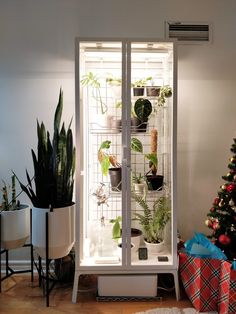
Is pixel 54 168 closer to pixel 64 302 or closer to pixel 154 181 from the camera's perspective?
pixel 154 181

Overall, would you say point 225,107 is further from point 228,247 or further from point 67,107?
point 67,107

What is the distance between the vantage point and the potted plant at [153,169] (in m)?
2.27

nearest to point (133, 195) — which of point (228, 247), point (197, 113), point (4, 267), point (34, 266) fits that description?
point (228, 247)

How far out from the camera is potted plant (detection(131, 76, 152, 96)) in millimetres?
2225

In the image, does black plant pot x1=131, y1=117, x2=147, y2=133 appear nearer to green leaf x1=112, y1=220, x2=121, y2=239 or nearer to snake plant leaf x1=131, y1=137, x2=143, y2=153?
snake plant leaf x1=131, y1=137, x2=143, y2=153

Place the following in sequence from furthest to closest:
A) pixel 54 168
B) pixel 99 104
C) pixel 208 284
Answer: pixel 99 104, pixel 54 168, pixel 208 284

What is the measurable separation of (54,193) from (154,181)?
0.74 metres

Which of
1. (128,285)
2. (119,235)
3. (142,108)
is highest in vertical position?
(142,108)

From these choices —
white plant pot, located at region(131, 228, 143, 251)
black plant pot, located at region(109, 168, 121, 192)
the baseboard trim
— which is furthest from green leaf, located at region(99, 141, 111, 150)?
the baseboard trim

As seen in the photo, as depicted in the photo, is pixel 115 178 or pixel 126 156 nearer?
pixel 126 156

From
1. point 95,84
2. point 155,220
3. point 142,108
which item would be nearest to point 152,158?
point 142,108

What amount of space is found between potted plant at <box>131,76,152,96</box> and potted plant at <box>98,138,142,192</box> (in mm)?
345

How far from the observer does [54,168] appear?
7.11 ft

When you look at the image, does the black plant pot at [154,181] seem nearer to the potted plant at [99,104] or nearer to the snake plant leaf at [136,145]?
the snake plant leaf at [136,145]
